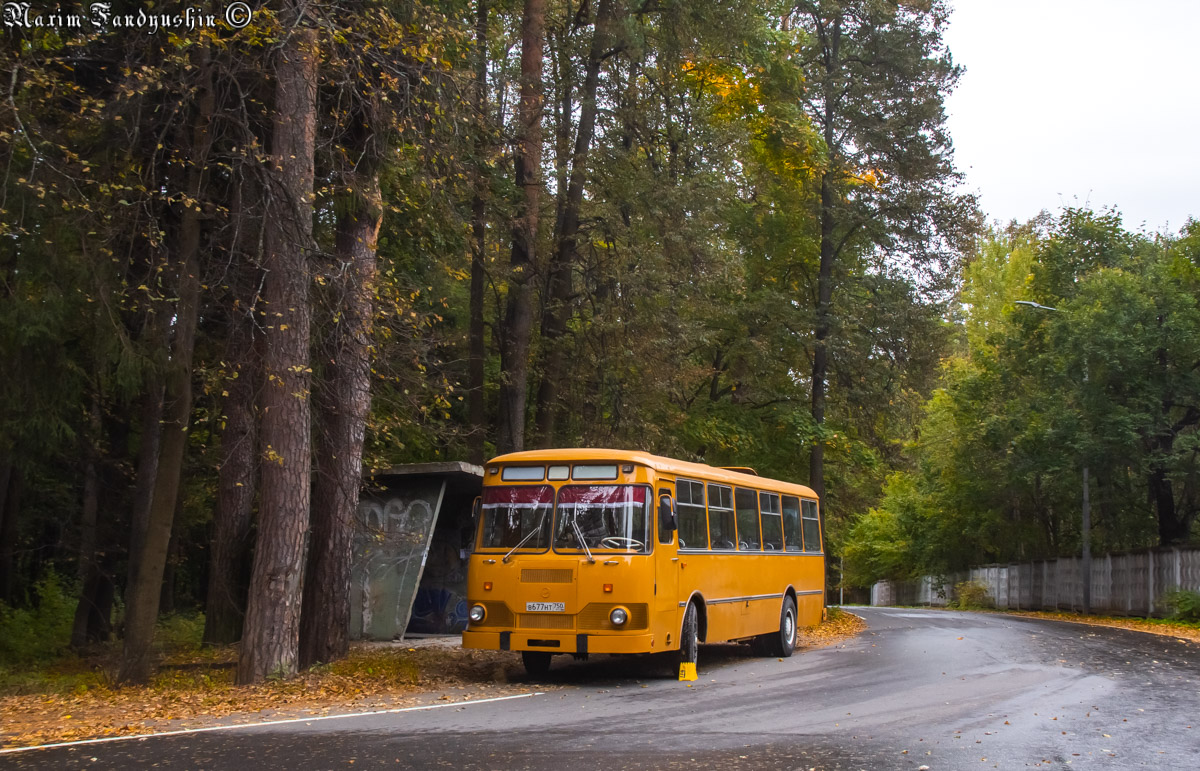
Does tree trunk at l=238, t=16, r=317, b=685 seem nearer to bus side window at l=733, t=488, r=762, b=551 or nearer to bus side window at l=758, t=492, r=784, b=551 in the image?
bus side window at l=733, t=488, r=762, b=551

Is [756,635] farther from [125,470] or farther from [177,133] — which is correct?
[125,470]

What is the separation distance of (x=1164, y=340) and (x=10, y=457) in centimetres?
2826

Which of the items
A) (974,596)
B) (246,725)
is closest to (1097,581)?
(974,596)

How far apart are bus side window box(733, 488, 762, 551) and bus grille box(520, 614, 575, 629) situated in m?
4.32

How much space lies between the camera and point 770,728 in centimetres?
1025

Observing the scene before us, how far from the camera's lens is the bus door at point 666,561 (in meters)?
14.4

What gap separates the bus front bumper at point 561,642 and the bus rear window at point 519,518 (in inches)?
42.8

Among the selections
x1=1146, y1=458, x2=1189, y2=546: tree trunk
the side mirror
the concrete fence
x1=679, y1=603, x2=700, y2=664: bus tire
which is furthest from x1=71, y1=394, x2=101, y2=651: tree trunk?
x1=1146, y1=458, x2=1189, y2=546: tree trunk

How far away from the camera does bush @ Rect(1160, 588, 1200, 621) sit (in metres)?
30.5

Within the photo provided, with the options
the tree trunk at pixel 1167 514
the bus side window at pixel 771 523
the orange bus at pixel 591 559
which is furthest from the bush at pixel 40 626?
the tree trunk at pixel 1167 514

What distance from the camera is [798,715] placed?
11.1m

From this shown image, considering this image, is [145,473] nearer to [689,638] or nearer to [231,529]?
[231,529]

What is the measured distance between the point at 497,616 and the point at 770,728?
16.3ft

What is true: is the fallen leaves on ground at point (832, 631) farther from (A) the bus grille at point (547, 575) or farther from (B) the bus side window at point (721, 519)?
(A) the bus grille at point (547, 575)
